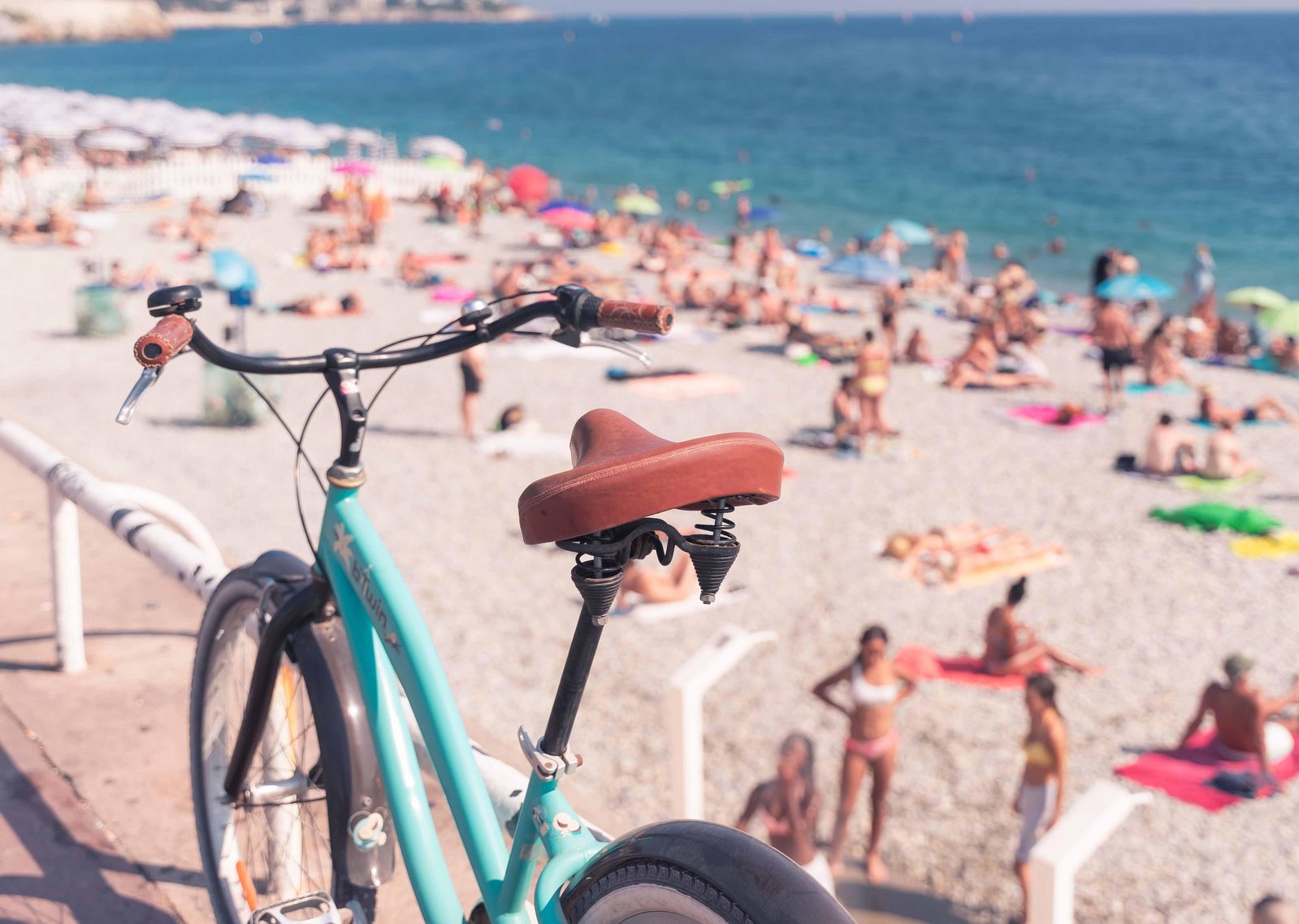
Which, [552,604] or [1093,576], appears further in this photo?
[1093,576]

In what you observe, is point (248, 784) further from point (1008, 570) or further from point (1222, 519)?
point (1222, 519)

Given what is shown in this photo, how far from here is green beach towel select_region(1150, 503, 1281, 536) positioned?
12.7m

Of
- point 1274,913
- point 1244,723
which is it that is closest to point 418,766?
point 1274,913

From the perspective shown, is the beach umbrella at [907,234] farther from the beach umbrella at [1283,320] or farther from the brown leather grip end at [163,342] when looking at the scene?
the brown leather grip end at [163,342]

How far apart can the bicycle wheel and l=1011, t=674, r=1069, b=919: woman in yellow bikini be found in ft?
16.7

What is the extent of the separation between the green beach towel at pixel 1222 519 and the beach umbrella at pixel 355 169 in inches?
916

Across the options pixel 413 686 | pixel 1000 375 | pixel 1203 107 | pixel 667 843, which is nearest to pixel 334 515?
pixel 413 686

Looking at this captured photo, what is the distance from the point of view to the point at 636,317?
6.75ft

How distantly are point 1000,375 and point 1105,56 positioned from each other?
125446mm

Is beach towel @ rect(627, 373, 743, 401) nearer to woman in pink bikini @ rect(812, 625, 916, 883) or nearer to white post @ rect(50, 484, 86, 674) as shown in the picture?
woman in pink bikini @ rect(812, 625, 916, 883)

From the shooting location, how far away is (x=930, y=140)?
2758 inches

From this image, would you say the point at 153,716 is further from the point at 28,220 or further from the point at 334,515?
the point at 28,220

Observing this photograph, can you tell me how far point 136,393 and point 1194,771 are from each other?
8163mm

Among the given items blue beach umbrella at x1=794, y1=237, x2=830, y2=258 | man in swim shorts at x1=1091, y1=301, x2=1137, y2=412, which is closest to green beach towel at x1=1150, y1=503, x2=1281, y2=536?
man in swim shorts at x1=1091, y1=301, x2=1137, y2=412
